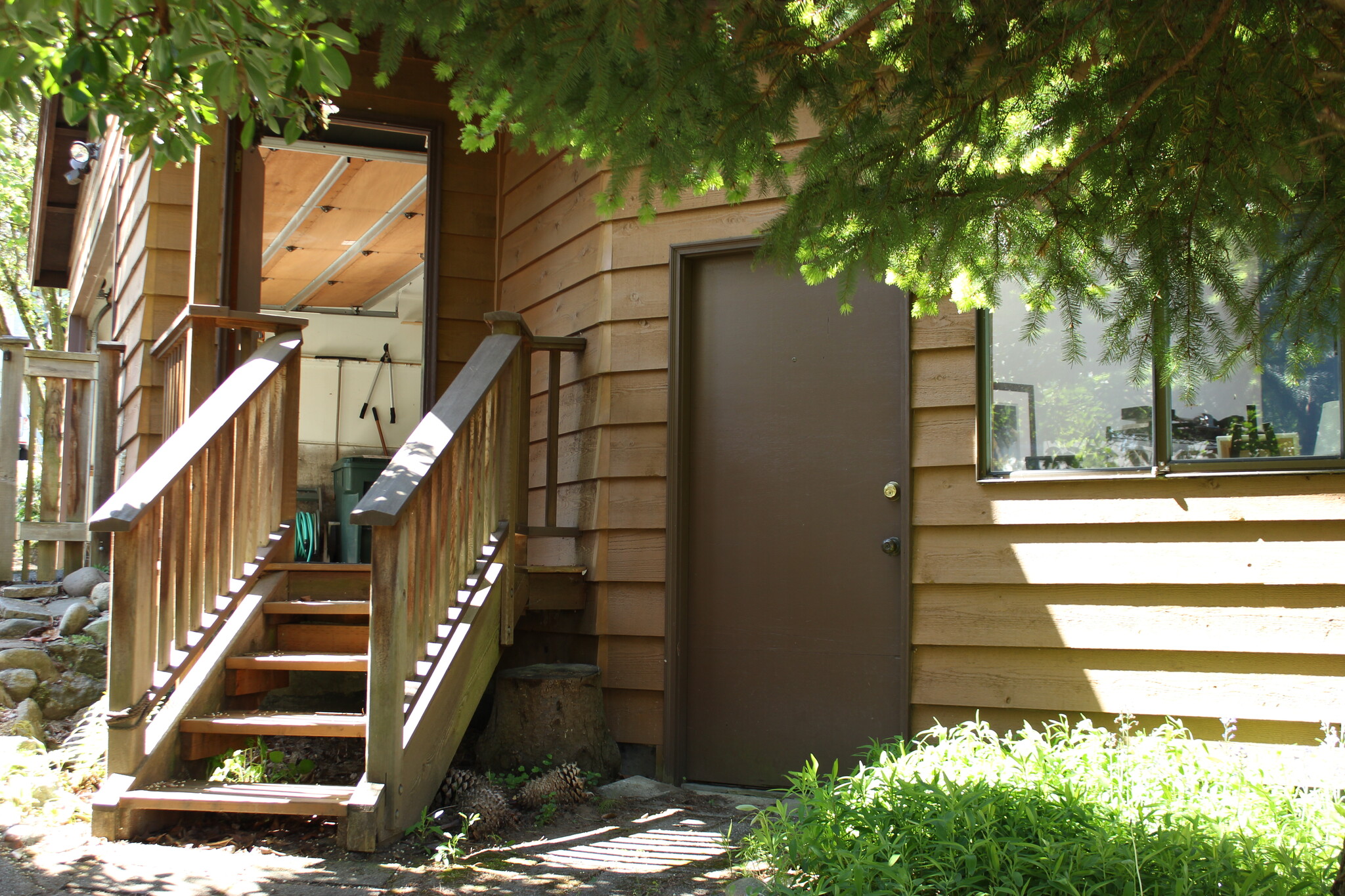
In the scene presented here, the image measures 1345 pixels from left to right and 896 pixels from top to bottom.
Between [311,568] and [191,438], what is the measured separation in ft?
2.79

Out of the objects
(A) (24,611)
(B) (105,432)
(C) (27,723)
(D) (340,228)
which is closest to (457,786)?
(C) (27,723)

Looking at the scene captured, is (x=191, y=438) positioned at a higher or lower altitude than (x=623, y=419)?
lower

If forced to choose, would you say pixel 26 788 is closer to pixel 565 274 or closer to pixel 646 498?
pixel 646 498

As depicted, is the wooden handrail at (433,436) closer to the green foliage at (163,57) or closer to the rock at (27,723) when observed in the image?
the green foliage at (163,57)

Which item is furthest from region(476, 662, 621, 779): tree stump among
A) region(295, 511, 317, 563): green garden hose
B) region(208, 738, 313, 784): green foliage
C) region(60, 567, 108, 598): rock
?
region(295, 511, 317, 563): green garden hose

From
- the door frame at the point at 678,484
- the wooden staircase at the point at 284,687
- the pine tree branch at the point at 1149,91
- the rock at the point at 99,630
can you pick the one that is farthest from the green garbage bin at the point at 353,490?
the pine tree branch at the point at 1149,91

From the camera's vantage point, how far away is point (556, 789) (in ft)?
11.8

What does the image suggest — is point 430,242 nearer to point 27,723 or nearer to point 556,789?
point 27,723

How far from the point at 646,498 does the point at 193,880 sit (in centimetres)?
221

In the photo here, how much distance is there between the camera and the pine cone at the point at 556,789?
355 cm

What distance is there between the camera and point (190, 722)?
3271mm

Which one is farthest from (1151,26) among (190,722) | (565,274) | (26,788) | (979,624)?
(26,788)

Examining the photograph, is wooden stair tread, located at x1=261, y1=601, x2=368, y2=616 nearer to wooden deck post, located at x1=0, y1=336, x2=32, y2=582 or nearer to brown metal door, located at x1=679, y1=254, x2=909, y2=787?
brown metal door, located at x1=679, y1=254, x2=909, y2=787

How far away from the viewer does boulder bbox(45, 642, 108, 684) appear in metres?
4.57
